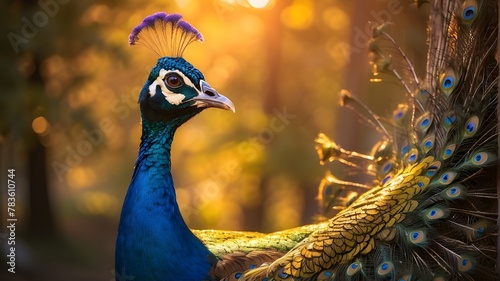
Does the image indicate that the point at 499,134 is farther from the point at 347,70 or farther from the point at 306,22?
the point at 306,22

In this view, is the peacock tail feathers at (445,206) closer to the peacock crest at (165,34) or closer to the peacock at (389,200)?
the peacock at (389,200)

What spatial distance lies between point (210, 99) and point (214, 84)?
9.71 metres

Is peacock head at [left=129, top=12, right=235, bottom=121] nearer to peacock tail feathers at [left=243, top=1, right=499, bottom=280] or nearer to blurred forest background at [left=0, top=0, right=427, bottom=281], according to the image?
peacock tail feathers at [left=243, top=1, right=499, bottom=280]

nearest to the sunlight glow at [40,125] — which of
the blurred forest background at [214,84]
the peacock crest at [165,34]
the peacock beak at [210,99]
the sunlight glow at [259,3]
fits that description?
the blurred forest background at [214,84]

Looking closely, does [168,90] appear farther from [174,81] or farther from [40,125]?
[40,125]

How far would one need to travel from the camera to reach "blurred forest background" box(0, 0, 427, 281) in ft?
30.5

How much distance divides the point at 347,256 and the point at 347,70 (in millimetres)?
5937

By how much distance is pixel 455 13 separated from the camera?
3.49 meters

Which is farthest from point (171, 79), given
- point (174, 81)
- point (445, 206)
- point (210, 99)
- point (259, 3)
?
point (259, 3)

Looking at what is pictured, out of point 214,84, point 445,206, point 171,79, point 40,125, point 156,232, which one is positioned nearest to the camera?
point 445,206

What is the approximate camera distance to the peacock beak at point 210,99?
3.56m

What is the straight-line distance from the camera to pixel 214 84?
13.2 m

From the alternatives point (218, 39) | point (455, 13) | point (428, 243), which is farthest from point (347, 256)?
point (218, 39)

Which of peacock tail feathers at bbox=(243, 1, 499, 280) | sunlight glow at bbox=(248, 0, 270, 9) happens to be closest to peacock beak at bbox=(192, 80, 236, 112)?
peacock tail feathers at bbox=(243, 1, 499, 280)
